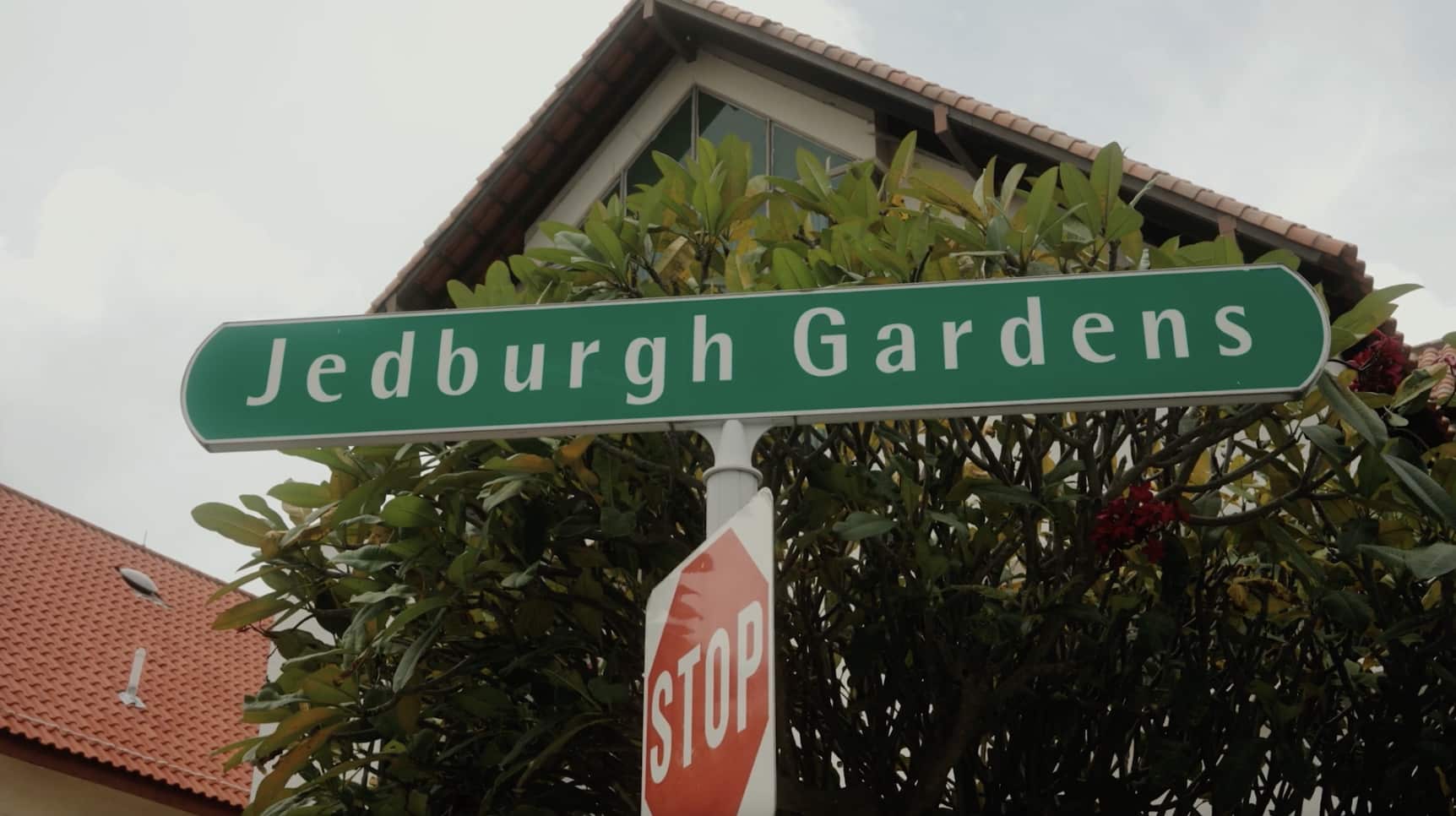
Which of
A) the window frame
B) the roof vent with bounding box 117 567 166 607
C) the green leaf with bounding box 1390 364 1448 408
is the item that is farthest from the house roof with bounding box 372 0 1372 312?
the roof vent with bounding box 117 567 166 607

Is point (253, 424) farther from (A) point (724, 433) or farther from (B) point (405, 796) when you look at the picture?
(B) point (405, 796)

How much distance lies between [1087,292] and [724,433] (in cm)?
77

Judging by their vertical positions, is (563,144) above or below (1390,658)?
above

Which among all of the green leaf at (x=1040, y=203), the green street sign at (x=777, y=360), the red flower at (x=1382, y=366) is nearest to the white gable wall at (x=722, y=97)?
the red flower at (x=1382, y=366)

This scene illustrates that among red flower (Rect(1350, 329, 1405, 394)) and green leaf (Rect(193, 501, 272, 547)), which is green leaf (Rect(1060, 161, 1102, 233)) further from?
green leaf (Rect(193, 501, 272, 547))

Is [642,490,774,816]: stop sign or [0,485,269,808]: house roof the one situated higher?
[0,485,269,808]: house roof

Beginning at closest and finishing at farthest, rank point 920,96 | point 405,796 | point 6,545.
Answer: point 405,796 < point 920,96 < point 6,545

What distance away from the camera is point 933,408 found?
2406 millimetres

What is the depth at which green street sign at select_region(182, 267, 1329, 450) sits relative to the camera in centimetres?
244

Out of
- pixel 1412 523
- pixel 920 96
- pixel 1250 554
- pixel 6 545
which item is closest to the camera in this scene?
pixel 1412 523

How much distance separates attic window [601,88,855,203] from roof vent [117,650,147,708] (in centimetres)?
728

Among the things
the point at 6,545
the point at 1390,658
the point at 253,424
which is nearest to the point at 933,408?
the point at 253,424

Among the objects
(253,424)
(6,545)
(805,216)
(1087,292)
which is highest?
(6,545)

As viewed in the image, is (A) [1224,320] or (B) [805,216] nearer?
(A) [1224,320]
